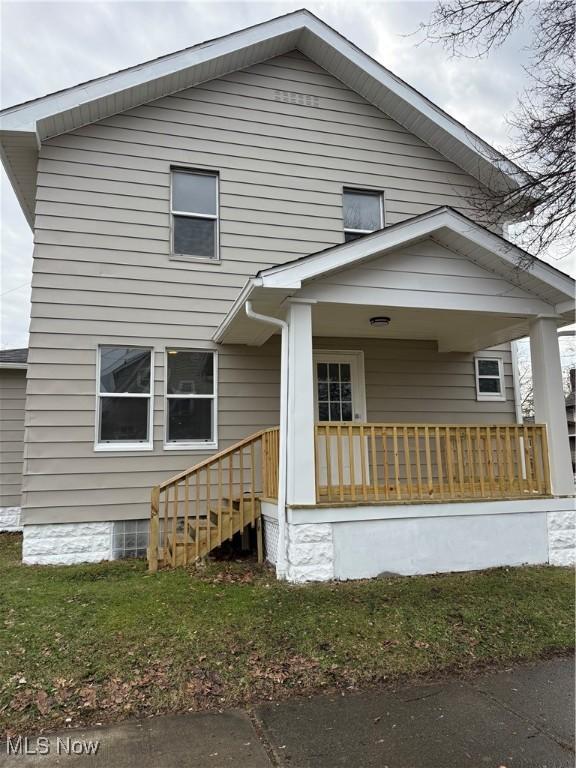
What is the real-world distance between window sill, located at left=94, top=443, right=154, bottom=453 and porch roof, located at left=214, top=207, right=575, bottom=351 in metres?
2.02

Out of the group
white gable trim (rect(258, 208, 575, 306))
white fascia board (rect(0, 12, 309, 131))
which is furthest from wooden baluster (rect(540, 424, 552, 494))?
white fascia board (rect(0, 12, 309, 131))

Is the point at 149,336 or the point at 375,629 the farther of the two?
the point at 149,336

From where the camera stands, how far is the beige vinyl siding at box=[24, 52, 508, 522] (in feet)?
23.5

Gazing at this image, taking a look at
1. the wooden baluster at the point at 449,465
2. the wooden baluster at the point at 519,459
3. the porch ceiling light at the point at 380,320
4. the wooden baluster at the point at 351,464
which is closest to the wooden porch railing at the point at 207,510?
the wooden baluster at the point at 351,464

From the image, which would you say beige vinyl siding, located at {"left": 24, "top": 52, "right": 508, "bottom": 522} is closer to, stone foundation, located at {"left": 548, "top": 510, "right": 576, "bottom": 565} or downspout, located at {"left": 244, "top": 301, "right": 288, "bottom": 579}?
downspout, located at {"left": 244, "top": 301, "right": 288, "bottom": 579}

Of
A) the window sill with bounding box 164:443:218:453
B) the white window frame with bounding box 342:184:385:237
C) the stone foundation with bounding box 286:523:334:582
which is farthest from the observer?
the white window frame with bounding box 342:184:385:237

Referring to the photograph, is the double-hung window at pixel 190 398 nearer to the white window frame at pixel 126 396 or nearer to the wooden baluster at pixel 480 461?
the white window frame at pixel 126 396

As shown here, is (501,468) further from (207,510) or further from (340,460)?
(207,510)

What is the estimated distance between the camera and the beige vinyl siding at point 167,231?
7168 mm

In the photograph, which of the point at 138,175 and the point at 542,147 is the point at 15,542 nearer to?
the point at 138,175

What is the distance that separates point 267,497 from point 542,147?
15.6 feet

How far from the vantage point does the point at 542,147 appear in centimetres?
495

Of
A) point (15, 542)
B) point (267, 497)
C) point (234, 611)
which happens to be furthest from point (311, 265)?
point (15, 542)

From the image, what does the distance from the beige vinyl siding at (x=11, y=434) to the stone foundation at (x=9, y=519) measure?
90 millimetres
